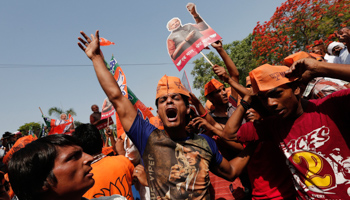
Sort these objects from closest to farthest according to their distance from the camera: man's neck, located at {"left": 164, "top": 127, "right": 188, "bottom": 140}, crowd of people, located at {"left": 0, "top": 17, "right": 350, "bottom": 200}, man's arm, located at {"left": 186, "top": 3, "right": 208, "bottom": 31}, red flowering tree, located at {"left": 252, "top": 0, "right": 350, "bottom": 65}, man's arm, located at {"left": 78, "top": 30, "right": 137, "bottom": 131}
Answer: crowd of people, located at {"left": 0, "top": 17, "right": 350, "bottom": 200}, man's arm, located at {"left": 78, "top": 30, "right": 137, "bottom": 131}, man's neck, located at {"left": 164, "top": 127, "right": 188, "bottom": 140}, man's arm, located at {"left": 186, "top": 3, "right": 208, "bottom": 31}, red flowering tree, located at {"left": 252, "top": 0, "right": 350, "bottom": 65}

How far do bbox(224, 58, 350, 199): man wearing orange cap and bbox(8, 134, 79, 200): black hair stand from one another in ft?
5.93

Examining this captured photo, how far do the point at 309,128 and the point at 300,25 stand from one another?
50.2 feet

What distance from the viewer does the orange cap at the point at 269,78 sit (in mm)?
2332

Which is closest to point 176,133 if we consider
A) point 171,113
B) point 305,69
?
point 171,113

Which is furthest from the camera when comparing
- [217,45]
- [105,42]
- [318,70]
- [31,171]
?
[105,42]

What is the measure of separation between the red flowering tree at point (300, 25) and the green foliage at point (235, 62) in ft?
33.3

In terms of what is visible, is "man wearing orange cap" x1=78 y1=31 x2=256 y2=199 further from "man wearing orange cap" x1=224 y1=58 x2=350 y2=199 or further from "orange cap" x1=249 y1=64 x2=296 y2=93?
"orange cap" x1=249 y1=64 x2=296 y2=93

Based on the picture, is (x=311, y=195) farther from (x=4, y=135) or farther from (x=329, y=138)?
(x=4, y=135)

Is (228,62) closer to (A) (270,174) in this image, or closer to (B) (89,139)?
(A) (270,174)

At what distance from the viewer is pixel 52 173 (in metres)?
1.65

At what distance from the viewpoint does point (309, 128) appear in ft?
7.40

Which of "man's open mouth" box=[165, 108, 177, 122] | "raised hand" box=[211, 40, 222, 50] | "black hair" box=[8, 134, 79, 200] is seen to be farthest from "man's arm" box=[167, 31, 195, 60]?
"black hair" box=[8, 134, 79, 200]

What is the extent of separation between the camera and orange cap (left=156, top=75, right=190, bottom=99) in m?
2.69

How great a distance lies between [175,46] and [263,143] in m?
1.89
